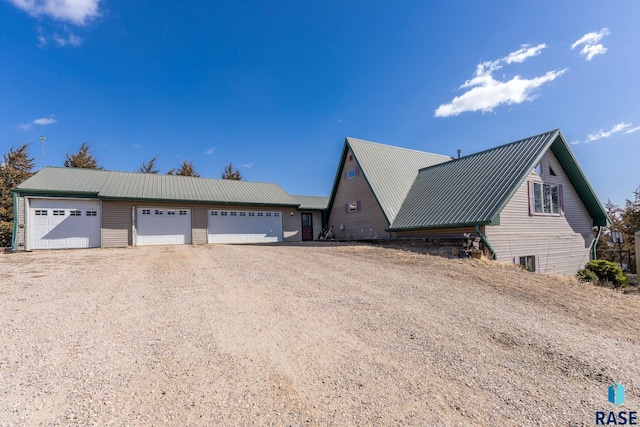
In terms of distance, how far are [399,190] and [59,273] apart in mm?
14514

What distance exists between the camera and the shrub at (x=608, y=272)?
486 inches

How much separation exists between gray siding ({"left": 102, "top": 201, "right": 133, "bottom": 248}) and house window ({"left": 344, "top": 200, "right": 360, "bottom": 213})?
11.9m

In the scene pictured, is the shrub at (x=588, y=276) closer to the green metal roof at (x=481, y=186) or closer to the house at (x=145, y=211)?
the green metal roof at (x=481, y=186)

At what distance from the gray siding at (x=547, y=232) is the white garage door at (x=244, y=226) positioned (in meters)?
13.2

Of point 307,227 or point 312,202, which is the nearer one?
point 307,227

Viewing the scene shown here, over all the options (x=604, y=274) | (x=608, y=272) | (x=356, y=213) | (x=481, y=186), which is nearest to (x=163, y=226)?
(x=356, y=213)

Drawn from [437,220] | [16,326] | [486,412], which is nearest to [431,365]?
[486,412]

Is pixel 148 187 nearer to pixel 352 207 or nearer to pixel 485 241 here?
pixel 352 207

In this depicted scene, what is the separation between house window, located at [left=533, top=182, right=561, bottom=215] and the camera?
13.7 m

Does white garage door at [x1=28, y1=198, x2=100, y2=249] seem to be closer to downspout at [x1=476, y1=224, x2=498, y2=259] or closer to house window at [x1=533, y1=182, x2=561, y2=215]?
downspout at [x1=476, y1=224, x2=498, y2=259]

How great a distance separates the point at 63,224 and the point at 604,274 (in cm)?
2401

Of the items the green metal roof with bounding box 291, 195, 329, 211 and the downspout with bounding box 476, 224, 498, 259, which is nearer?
the downspout with bounding box 476, 224, 498, 259

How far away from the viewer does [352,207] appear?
1881 centimetres

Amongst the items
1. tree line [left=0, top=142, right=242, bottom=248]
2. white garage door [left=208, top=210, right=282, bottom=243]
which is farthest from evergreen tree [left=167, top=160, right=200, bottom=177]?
white garage door [left=208, top=210, right=282, bottom=243]
